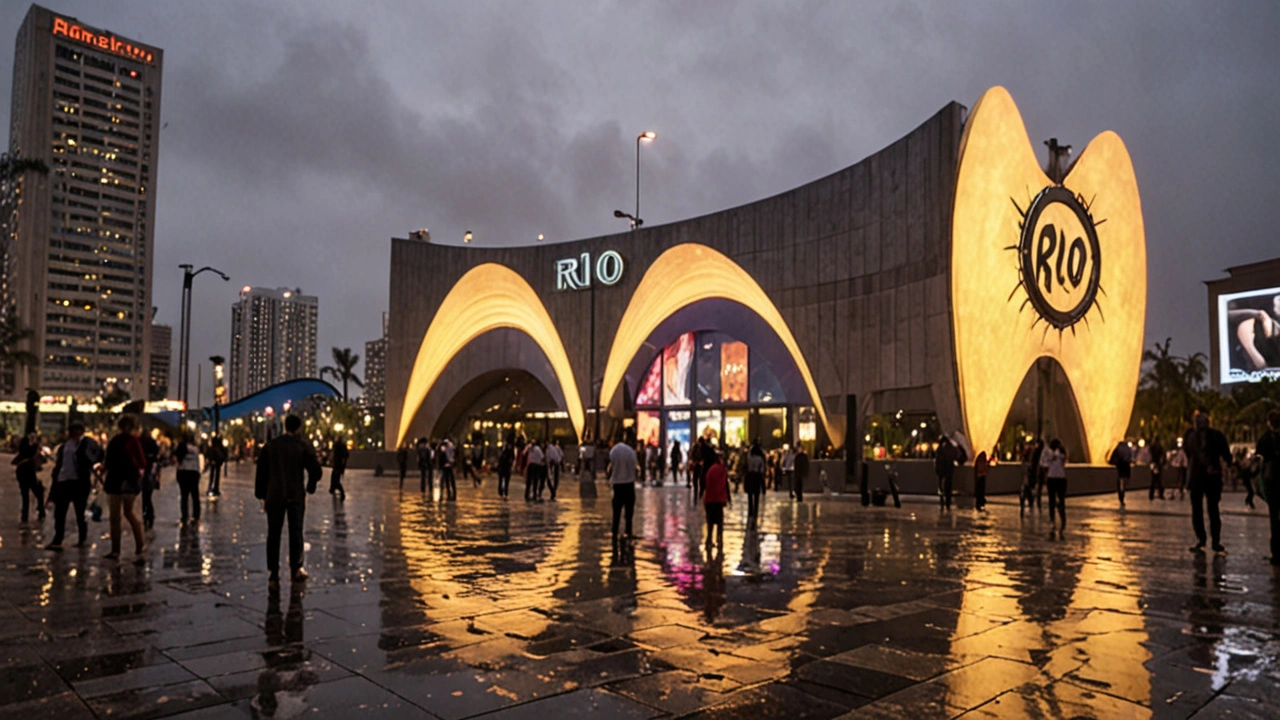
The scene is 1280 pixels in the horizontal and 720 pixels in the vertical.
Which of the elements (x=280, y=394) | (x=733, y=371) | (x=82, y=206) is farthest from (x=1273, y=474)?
(x=82, y=206)

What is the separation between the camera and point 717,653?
5.50 metres

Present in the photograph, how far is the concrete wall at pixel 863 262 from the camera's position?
26.2 meters

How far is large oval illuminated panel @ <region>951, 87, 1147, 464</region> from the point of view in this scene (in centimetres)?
2564

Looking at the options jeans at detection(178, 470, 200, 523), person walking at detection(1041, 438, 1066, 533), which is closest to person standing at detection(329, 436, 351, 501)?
jeans at detection(178, 470, 200, 523)

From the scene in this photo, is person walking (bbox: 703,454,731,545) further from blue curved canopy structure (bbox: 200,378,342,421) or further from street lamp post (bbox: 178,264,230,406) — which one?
blue curved canopy structure (bbox: 200,378,342,421)

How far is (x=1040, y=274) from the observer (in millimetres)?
28484

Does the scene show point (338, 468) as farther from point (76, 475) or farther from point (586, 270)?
point (586, 270)

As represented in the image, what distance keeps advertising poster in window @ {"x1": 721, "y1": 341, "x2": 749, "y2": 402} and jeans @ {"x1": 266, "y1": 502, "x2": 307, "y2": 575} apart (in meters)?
29.7

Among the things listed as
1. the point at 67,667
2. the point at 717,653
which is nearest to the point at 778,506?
the point at 717,653

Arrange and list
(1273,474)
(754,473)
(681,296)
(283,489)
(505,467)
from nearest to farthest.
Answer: (283,489)
(1273,474)
(754,473)
(505,467)
(681,296)

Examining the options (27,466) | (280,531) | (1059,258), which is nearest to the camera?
(280,531)

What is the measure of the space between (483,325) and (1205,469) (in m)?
39.7

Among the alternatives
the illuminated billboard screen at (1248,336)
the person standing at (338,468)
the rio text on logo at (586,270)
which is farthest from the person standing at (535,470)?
the illuminated billboard screen at (1248,336)

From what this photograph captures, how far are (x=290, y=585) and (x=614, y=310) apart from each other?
32.9 m
